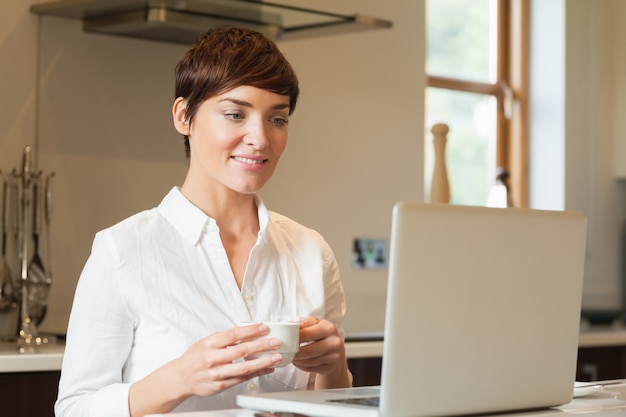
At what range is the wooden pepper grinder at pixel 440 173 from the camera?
321 cm

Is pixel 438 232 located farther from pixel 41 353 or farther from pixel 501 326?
pixel 41 353

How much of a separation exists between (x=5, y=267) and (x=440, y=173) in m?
1.29

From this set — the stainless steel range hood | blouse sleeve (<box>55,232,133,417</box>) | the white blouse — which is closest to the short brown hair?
the white blouse

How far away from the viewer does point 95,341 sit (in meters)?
1.52

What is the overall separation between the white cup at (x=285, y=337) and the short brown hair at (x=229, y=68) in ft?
1.40

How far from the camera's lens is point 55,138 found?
295 cm

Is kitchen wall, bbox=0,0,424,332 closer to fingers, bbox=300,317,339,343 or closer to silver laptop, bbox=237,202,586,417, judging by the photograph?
fingers, bbox=300,317,339,343

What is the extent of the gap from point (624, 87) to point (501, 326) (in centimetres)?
365

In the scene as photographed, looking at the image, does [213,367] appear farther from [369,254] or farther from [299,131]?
[369,254]

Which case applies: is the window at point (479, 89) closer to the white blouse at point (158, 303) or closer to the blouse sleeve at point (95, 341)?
the white blouse at point (158, 303)

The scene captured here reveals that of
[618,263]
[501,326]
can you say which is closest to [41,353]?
[501,326]

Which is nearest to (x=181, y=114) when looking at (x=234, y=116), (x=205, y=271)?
(x=234, y=116)

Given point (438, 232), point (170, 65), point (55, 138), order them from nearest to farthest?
point (438, 232) → point (55, 138) → point (170, 65)

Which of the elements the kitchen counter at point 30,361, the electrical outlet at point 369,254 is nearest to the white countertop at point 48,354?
the kitchen counter at point 30,361
